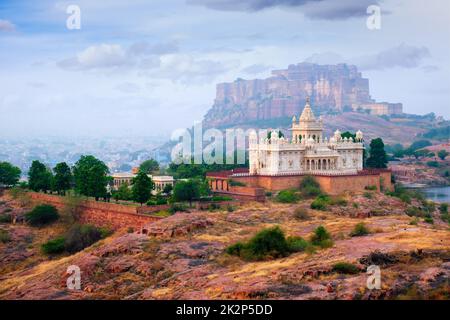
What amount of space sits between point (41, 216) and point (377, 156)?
92.4ft

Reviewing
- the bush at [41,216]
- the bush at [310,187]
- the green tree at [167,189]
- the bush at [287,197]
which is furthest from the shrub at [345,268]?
the bush at [41,216]

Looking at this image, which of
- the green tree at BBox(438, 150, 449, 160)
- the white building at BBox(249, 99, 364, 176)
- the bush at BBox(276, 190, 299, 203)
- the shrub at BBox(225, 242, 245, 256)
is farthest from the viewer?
the green tree at BBox(438, 150, 449, 160)

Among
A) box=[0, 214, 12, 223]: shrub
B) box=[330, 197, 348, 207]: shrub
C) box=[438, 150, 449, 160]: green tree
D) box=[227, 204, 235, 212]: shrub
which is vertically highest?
box=[438, 150, 449, 160]: green tree

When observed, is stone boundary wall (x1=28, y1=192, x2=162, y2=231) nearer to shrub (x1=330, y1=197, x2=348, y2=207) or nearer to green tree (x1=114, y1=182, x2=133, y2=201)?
green tree (x1=114, y1=182, x2=133, y2=201)

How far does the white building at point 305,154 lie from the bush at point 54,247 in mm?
16419

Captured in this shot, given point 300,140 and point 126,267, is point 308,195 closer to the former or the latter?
point 300,140

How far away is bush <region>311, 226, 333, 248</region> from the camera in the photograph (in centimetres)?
3909

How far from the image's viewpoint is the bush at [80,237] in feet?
159

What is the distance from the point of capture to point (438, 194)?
94.1 m

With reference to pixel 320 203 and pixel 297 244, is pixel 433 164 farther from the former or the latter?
pixel 297 244

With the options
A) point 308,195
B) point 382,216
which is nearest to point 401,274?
point 382,216

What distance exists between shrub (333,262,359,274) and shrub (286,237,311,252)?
5519 millimetres

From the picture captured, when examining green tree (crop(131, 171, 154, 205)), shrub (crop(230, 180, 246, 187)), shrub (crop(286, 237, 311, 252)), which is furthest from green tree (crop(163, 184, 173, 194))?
shrub (crop(286, 237, 311, 252))
